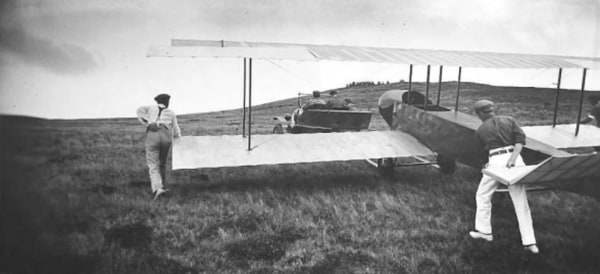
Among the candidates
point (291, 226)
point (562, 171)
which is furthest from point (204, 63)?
point (562, 171)

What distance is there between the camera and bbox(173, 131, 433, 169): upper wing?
4332 mm

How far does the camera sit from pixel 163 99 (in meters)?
3.96

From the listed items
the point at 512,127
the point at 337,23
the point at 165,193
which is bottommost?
the point at 165,193

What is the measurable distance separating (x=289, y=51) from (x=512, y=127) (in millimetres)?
2319

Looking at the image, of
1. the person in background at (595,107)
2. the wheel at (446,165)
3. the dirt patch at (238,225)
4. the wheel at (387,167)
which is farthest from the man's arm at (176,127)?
the person in background at (595,107)

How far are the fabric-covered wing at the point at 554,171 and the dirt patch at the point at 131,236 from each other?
9.02 ft

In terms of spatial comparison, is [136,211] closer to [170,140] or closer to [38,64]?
[170,140]

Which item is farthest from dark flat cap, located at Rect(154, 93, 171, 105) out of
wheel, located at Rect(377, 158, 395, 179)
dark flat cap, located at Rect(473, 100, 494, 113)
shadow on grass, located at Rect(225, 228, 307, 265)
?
wheel, located at Rect(377, 158, 395, 179)

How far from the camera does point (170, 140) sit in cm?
435

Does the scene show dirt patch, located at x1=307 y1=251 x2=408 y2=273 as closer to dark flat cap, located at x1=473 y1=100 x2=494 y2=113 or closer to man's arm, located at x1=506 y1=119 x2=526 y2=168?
man's arm, located at x1=506 y1=119 x2=526 y2=168

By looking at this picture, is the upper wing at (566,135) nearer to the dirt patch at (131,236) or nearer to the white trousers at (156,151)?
the white trousers at (156,151)

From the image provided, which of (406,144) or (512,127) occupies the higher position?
(512,127)

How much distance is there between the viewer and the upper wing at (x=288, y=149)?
433cm

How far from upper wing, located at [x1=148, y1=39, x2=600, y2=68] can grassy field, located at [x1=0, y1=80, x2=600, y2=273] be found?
4.46ft
